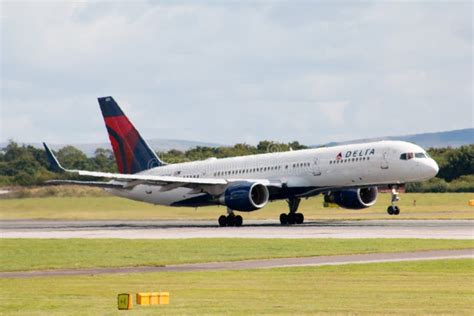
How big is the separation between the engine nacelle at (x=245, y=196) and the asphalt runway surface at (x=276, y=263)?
23.5m

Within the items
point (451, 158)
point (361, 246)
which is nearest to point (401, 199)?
point (451, 158)

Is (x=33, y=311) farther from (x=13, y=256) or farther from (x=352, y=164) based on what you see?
(x=352, y=164)

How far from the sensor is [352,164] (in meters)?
59.9

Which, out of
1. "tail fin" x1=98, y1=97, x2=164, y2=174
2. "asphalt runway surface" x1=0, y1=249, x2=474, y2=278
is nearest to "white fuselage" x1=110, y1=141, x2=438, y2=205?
"tail fin" x1=98, y1=97, x2=164, y2=174

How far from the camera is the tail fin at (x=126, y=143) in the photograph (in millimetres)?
72688

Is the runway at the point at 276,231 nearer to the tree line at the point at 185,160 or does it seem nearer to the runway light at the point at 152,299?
the tree line at the point at 185,160

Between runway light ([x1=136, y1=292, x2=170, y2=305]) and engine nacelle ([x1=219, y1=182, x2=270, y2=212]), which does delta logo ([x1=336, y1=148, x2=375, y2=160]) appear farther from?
runway light ([x1=136, y1=292, x2=170, y2=305])

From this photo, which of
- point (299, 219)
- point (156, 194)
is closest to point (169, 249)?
point (299, 219)

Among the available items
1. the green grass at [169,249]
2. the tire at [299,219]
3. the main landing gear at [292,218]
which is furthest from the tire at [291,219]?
the green grass at [169,249]

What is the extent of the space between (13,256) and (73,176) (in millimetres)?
51714

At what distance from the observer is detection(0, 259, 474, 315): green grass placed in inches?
888

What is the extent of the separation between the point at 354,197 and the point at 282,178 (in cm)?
383

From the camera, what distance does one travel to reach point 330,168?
60906mm

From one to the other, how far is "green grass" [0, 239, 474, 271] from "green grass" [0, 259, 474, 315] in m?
4.87
